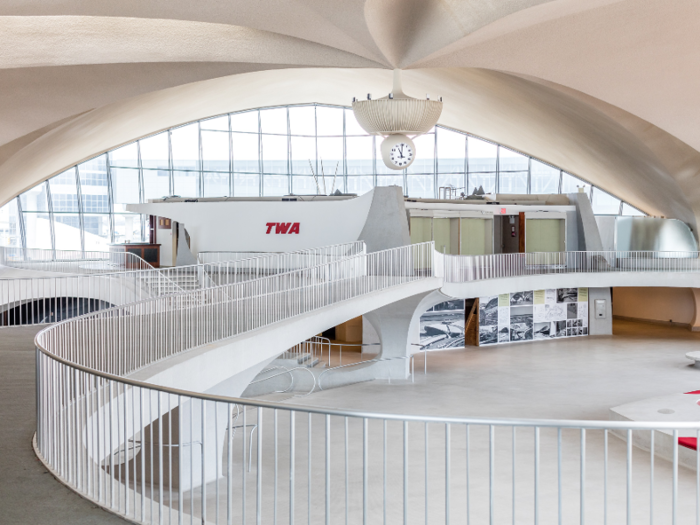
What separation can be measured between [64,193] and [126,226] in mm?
4399

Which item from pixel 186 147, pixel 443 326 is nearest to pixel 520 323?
pixel 443 326

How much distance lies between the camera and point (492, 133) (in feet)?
163

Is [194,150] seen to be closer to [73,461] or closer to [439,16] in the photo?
[439,16]

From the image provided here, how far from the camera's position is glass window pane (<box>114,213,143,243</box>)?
47.9 metres

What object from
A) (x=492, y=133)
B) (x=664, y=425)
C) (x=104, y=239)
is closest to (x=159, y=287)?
(x=664, y=425)

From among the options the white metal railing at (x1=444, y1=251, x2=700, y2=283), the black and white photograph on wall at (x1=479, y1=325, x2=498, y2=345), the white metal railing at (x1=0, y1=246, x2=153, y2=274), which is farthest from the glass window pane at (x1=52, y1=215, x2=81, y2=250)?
the white metal railing at (x1=444, y1=251, x2=700, y2=283)

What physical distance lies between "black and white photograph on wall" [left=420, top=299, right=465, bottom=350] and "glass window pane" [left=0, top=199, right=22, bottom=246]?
90.7 feet

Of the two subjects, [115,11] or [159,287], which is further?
[159,287]

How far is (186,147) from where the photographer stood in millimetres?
49312

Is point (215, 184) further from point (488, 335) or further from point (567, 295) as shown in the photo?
point (567, 295)

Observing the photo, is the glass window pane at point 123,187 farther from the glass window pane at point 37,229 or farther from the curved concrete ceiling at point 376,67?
the glass window pane at point 37,229

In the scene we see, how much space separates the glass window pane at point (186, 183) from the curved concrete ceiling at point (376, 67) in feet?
11.2

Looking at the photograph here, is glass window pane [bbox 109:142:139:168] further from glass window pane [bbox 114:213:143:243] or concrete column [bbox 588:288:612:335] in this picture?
concrete column [bbox 588:288:612:335]

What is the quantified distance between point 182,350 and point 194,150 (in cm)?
3766
